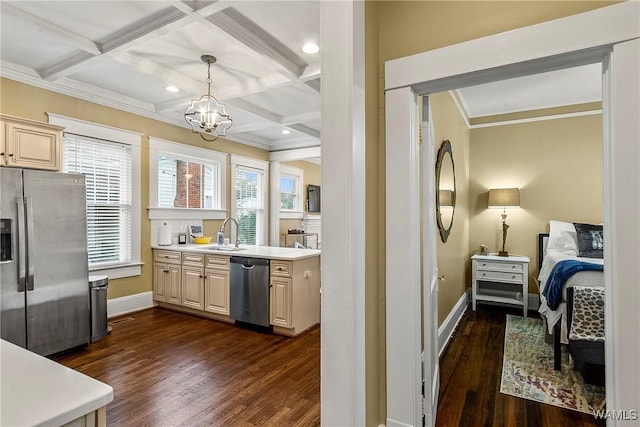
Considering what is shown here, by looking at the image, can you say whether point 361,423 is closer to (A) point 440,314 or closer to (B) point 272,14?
(A) point 440,314

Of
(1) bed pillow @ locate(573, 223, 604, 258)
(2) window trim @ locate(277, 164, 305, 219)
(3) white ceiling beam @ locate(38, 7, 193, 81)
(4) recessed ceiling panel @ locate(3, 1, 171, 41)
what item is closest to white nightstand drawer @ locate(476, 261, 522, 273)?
(1) bed pillow @ locate(573, 223, 604, 258)

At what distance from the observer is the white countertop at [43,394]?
697 millimetres

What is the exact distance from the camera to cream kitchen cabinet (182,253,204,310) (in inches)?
165

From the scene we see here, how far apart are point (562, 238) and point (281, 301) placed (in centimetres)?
354

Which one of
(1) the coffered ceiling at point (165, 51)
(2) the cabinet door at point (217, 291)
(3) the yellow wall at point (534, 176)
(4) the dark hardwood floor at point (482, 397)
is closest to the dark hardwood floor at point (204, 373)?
(2) the cabinet door at point (217, 291)

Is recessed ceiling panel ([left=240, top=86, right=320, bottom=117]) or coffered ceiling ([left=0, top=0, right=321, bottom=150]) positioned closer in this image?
coffered ceiling ([left=0, top=0, right=321, bottom=150])

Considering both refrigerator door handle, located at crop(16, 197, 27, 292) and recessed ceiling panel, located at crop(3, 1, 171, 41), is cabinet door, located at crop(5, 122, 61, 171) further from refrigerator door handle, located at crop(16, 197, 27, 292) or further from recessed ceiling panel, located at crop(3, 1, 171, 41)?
recessed ceiling panel, located at crop(3, 1, 171, 41)

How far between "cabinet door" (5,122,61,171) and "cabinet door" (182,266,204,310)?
1812mm

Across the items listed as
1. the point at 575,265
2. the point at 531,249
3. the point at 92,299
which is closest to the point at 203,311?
the point at 92,299

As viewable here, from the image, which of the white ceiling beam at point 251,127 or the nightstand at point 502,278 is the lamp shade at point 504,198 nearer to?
the nightstand at point 502,278

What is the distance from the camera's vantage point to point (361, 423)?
151cm

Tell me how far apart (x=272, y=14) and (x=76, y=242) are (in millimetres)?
2680

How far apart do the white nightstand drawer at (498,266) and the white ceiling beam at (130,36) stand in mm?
4354

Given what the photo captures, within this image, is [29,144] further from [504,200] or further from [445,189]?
[504,200]
